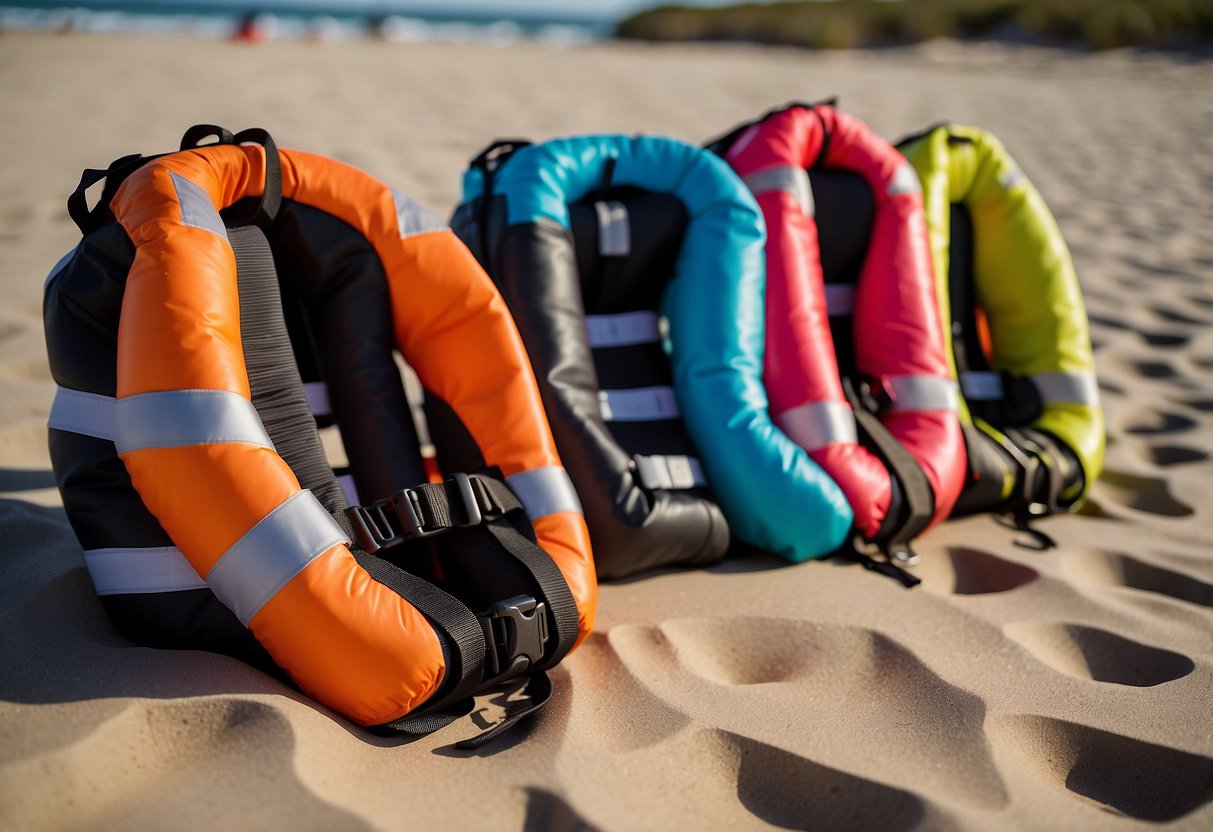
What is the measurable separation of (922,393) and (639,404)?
36.8 inches

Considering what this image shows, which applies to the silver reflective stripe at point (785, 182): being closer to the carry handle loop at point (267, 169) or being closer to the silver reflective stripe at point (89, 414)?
the carry handle loop at point (267, 169)

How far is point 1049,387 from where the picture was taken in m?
3.19

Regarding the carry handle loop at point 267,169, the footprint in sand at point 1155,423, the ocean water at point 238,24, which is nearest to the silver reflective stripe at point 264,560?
the carry handle loop at point 267,169

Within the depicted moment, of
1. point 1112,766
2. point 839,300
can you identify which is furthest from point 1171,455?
point 1112,766

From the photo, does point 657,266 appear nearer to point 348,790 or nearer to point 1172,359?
point 348,790

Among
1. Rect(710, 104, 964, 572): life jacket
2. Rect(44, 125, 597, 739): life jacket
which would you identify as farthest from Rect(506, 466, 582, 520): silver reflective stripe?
Rect(710, 104, 964, 572): life jacket

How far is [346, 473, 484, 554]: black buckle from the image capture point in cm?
193

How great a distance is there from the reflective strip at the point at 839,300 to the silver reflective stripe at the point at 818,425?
59 cm

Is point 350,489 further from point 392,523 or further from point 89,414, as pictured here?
point 89,414

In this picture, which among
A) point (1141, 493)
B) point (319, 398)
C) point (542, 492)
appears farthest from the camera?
point (1141, 493)

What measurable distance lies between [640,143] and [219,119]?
5266mm

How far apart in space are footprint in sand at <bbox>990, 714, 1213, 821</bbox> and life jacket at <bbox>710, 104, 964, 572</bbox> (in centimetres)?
80

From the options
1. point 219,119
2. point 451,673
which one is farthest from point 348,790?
point 219,119

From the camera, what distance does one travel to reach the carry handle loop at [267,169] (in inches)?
83.5
